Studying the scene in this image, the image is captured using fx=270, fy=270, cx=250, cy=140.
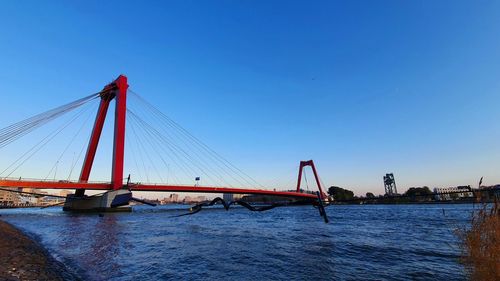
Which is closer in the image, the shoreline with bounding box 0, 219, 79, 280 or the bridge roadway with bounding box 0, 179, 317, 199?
the shoreline with bounding box 0, 219, 79, 280

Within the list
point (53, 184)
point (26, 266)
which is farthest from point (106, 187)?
point (26, 266)

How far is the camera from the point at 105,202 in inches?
1859

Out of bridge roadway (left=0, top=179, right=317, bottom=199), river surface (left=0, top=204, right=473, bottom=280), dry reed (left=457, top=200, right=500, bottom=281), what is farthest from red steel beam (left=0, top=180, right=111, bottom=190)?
dry reed (left=457, top=200, right=500, bottom=281)

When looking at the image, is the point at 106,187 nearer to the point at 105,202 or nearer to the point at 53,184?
the point at 105,202

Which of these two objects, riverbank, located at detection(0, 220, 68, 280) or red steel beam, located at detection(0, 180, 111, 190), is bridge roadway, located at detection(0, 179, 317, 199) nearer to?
red steel beam, located at detection(0, 180, 111, 190)

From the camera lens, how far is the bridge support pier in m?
47.1

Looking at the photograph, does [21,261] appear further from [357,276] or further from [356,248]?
[356,248]

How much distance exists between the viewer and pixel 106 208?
155 ft

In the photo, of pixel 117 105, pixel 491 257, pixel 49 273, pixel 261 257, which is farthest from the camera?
pixel 117 105

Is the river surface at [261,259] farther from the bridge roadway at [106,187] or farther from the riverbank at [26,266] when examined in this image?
the bridge roadway at [106,187]

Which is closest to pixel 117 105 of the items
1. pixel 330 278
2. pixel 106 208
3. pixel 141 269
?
pixel 106 208

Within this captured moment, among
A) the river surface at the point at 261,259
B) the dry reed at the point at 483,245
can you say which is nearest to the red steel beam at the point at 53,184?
the river surface at the point at 261,259

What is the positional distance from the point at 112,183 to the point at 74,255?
130 feet

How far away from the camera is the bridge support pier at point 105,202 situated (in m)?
47.1
